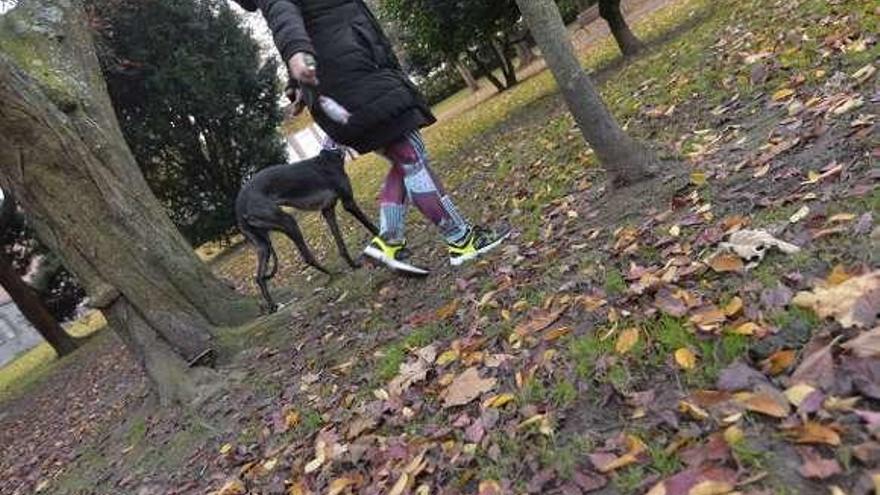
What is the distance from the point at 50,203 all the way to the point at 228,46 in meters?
11.2

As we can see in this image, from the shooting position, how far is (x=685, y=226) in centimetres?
351

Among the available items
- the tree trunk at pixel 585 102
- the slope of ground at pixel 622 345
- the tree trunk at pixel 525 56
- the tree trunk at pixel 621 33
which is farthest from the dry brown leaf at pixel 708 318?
the tree trunk at pixel 525 56

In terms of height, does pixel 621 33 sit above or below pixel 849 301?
above

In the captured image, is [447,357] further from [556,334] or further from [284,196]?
[284,196]

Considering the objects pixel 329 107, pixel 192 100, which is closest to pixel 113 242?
pixel 329 107

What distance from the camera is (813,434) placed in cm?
193

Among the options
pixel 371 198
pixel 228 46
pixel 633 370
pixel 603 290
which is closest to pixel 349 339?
pixel 603 290

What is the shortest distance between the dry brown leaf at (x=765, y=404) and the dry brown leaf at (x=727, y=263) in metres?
0.82

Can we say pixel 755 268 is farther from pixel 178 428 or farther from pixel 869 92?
pixel 178 428

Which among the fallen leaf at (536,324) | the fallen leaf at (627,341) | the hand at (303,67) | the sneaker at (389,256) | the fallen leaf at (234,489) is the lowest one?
the fallen leaf at (627,341)

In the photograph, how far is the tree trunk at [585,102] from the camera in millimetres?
4512

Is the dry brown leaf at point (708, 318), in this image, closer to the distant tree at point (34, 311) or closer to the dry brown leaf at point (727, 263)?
the dry brown leaf at point (727, 263)

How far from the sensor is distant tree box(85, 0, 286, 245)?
14.2 metres

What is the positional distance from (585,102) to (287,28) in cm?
Answer: 181
